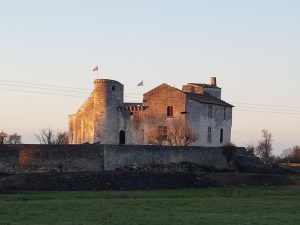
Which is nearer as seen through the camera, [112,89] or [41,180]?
[41,180]

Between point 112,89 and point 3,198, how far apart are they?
4005 cm

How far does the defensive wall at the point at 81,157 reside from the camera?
53.9 metres

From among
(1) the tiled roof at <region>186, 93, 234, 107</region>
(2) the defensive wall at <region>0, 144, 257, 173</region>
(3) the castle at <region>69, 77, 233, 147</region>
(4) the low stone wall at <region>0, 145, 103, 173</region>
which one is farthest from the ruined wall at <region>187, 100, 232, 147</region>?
(4) the low stone wall at <region>0, 145, 103, 173</region>

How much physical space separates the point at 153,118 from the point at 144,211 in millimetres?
48940

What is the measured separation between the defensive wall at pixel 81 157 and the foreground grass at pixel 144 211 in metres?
16.2

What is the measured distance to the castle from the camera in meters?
74.4

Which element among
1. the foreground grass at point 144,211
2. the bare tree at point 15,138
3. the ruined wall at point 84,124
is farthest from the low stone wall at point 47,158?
the bare tree at point 15,138

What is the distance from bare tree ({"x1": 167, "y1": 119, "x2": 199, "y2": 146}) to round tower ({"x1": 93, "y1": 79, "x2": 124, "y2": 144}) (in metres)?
6.03

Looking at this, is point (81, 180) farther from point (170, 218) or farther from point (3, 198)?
point (170, 218)

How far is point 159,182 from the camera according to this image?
48125 millimetres

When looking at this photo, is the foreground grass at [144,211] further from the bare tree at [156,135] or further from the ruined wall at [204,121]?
the bare tree at [156,135]

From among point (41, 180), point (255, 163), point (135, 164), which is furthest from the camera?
point (255, 163)

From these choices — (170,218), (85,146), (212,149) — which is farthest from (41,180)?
(212,149)

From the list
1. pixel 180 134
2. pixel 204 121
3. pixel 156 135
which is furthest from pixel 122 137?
pixel 204 121
